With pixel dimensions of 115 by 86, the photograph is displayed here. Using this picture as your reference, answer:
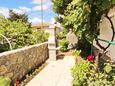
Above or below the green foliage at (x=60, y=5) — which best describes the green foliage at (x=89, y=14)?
below

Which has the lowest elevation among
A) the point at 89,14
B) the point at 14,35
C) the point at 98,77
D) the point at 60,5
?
the point at 98,77

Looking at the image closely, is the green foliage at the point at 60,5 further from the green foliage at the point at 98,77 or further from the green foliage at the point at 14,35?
the green foliage at the point at 98,77

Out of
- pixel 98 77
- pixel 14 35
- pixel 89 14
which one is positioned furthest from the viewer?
pixel 14 35

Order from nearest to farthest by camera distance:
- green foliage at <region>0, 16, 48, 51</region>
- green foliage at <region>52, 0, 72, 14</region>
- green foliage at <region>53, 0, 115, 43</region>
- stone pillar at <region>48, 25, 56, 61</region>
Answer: green foliage at <region>53, 0, 115, 43</region>, green foliage at <region>0, 16, 48, 51</region>, stone pillar at <region>48, 25, 56, 61</region>, green foliage at <region>52, 0, 72, 14</region>

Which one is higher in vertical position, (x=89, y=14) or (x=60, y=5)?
(x=60, y=5)

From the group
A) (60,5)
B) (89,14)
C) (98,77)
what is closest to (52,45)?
(60,5)

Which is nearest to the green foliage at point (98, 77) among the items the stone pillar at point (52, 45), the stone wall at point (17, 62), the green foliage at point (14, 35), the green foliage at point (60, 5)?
the stone wall at point (17, 62)

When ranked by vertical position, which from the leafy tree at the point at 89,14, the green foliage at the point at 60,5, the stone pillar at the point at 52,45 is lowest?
the stone pillar at the point at 52,45

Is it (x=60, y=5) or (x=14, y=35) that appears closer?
(x=14, y=35)

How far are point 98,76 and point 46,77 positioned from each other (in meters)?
4.89

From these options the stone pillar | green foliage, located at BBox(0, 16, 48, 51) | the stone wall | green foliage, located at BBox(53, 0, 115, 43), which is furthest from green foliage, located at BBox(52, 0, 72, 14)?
green foliage, located at BBox(53, 0, 115, 43)

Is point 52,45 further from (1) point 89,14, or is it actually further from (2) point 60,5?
(1) point 89,14

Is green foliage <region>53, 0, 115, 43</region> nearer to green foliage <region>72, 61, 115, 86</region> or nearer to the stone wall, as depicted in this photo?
green foliage <region>72, 61, 115, 86</region>

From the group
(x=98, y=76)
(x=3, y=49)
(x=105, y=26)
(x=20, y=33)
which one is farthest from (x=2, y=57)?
(x=20, y=33)
